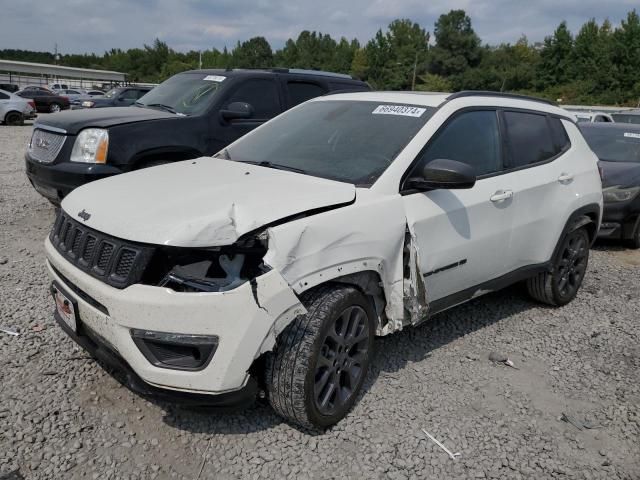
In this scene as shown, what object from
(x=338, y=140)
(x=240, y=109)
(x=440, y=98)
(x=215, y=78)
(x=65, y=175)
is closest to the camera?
(x=338, y=140)

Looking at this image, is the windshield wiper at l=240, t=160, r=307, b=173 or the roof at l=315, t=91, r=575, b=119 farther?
the roof at l=315, t=91, r=575, b=119

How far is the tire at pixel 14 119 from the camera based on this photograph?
22.1 meters

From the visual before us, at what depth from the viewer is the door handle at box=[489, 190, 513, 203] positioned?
3841 millimetres

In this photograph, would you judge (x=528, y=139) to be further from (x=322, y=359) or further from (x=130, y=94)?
(x=130, y=94)

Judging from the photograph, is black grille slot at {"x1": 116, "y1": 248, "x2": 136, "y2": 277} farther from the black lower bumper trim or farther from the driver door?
the driver door

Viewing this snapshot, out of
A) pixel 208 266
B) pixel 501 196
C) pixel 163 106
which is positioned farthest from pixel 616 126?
pixel 208 266

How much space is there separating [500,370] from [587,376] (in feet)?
1.95

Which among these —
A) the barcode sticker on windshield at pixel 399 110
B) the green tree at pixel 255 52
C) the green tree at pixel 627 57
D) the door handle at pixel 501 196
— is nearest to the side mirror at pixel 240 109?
the barcode sticker on windshield at pixel 399 110

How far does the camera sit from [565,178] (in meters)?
4.59

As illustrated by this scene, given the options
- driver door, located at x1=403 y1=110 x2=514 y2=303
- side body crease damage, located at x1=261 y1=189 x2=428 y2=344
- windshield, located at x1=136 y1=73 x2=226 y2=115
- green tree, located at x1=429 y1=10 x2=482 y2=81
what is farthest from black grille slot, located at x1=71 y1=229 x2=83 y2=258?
green tree, located at x1=429 y1=10 x2=482 y2=81

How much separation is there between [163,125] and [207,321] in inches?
158

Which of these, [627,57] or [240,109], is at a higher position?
[627,57]

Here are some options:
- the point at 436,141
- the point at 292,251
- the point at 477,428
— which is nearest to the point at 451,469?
the point at 477,428

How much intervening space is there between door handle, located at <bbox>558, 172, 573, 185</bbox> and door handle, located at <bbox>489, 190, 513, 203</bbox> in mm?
824
